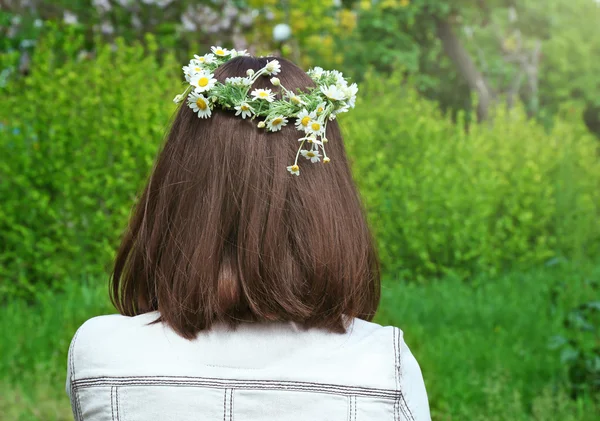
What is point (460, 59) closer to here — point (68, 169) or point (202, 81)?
point (68, 169)

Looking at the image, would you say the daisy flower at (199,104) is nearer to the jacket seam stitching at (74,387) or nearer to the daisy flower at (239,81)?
the daisy flower at (239,81)

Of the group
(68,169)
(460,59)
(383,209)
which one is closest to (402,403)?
(68,169)

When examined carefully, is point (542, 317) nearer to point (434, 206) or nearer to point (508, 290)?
point (508, 290)

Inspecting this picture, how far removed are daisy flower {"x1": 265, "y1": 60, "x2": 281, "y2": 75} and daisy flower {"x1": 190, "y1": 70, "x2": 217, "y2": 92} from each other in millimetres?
91

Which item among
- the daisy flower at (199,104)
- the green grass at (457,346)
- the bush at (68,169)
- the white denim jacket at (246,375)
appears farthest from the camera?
the bush at (68,169)

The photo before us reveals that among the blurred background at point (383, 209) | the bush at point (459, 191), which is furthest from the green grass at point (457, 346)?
the bush at point (459, 191)

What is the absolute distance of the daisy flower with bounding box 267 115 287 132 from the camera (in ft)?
4.02

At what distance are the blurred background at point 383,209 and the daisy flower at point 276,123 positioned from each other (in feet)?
6.49

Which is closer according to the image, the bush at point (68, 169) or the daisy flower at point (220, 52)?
the daisy flower at point (220, 52)

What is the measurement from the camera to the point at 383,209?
19.2ft

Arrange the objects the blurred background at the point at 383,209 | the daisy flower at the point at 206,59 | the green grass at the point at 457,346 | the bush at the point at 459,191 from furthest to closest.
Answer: the bush at the point at 459,191
the blurred background at the point at 383,209
the green grass at the point at 457,346
the daisy flower at the point at 206,59

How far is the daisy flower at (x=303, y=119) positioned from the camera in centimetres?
124

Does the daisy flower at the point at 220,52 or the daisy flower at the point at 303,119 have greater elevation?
the daisy flower at the point at 220,52

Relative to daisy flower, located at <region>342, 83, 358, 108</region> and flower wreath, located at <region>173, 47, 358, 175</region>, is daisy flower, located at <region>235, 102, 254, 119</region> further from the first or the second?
daisy flower, located at <region>342, 83, 358, 108</region>
